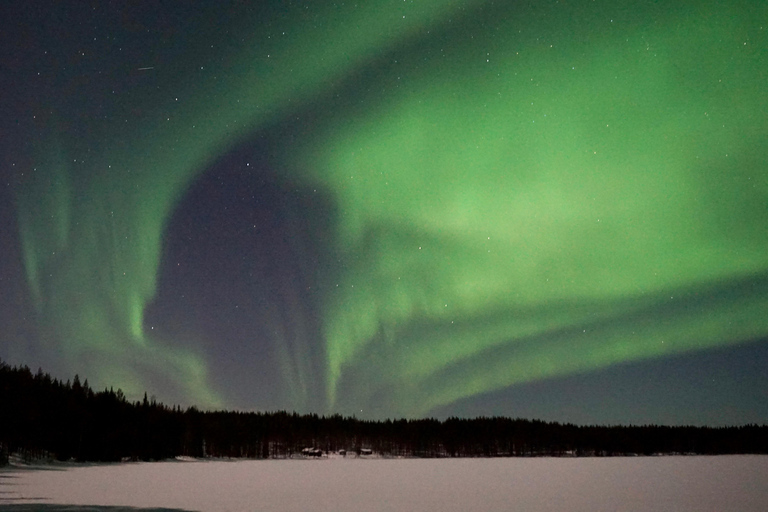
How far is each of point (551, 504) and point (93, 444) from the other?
96481 mm

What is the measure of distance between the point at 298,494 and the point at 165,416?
11240cm

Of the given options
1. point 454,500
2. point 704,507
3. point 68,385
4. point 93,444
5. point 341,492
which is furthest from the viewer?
point 68,385

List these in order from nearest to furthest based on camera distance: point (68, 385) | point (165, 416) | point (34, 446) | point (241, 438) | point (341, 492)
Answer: point (341, 492)
point (34, 446)
point (68, 385)
point (165, 416)
point (241, 438)

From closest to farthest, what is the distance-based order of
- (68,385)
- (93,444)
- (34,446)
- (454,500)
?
(454,500) → (34,446) → (93,444) → (68,385)

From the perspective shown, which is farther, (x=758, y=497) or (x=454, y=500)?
(x=758, y=497)

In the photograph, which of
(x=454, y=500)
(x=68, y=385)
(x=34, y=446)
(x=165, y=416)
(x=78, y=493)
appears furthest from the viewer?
(x=165, y=416)

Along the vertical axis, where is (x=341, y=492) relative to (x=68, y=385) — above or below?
below

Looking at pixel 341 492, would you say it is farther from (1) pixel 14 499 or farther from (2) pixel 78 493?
(1) pixel 14 499

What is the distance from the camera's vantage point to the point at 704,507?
Answer: 31.9m

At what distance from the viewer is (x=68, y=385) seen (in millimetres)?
119562

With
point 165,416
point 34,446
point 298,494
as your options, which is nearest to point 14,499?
point 298,494

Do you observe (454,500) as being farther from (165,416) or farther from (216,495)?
(165,416)

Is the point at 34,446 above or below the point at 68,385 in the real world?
below

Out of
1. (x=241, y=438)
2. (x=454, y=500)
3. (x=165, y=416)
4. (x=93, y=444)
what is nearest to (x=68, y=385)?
(x=93, y=444)
